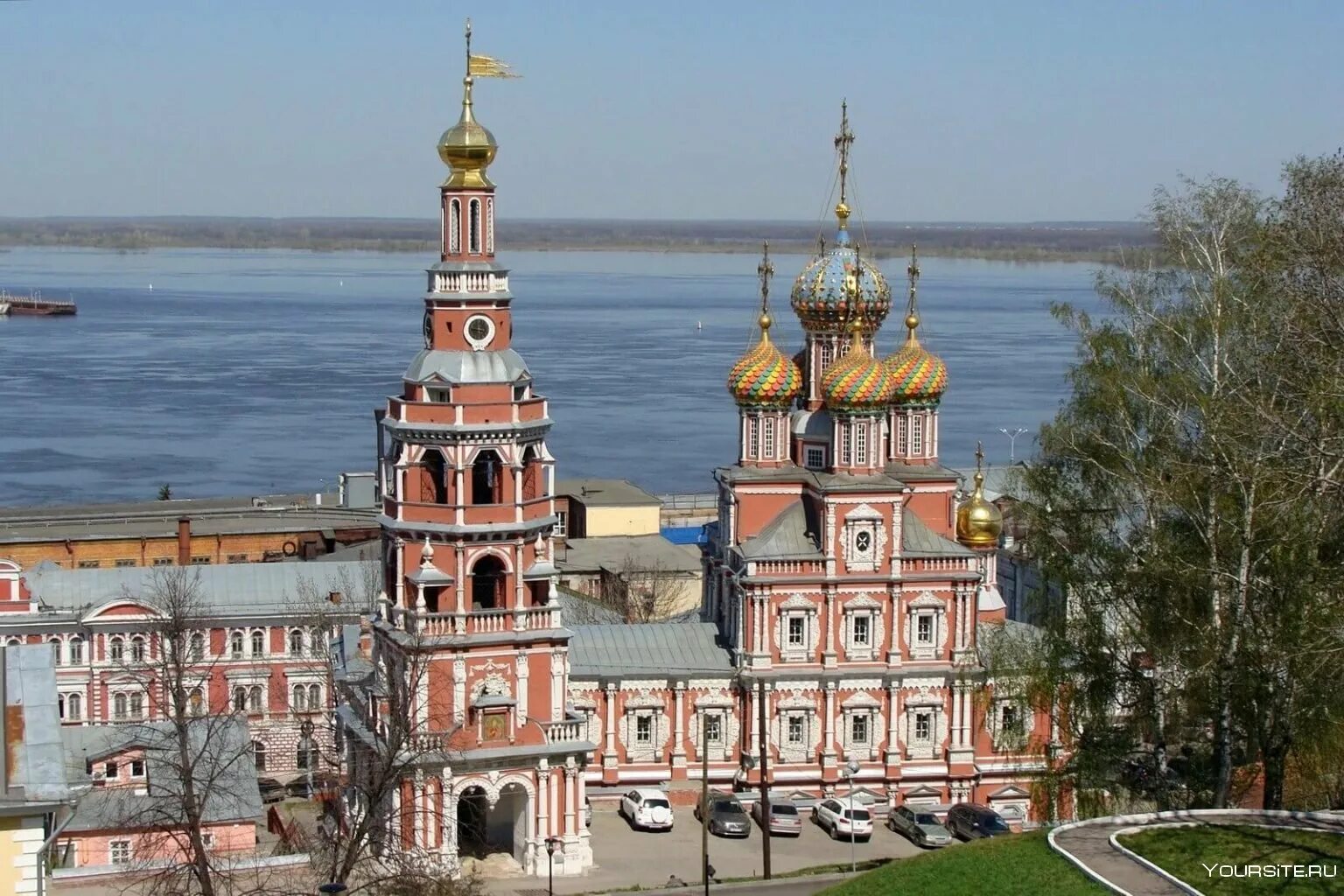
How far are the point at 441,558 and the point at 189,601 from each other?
10.2 meters

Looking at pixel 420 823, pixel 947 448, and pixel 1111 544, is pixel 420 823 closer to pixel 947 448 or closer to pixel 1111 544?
pixel 1111 544

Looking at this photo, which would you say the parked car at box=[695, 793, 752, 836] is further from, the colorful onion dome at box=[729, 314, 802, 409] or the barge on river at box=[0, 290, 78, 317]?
the barge on river at box=[0, 290, 78, 317]

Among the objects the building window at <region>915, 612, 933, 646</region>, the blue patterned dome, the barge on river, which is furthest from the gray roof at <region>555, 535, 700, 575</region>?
the barge on river

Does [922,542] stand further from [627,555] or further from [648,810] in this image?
[627,555]

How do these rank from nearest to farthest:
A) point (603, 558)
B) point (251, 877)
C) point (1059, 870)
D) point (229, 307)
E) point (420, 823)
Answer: point (1059, 870) < point (251, 877) < point (420, 823) < point (603, 558) < point (229, 307)

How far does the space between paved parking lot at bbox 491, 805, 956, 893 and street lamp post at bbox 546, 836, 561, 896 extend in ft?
0.43

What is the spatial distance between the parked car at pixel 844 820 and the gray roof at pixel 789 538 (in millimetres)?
4031

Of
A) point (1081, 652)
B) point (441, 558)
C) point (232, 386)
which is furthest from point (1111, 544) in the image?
point (232, 386)

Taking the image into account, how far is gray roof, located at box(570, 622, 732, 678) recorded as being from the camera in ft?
116

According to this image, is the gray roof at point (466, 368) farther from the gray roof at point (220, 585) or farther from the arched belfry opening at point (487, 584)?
the gray roof at point (220, 585)

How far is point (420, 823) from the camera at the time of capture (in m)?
29.8

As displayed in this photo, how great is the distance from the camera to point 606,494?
59.8m

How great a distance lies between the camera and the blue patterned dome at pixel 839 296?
37.0 metres

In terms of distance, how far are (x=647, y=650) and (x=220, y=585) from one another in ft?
32.2
